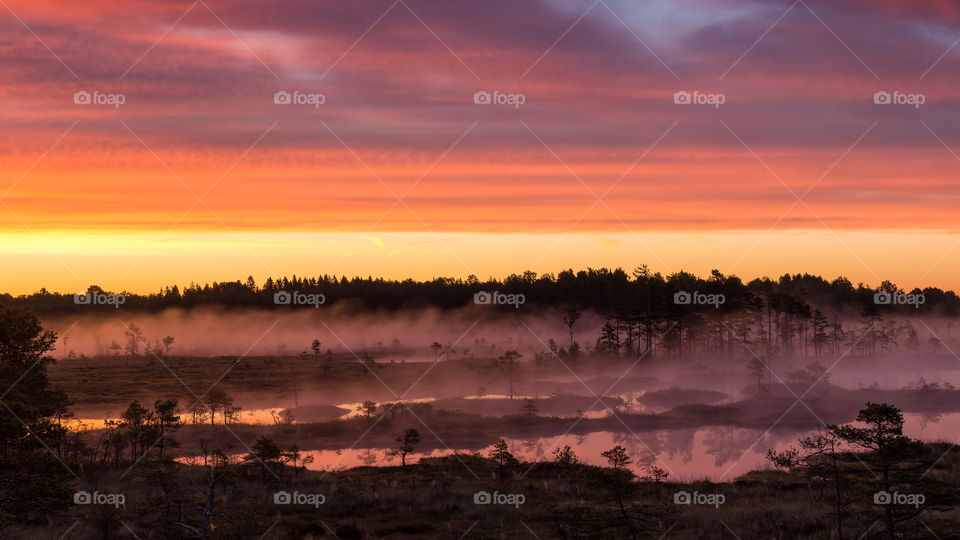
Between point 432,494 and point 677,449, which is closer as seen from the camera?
point 432,494

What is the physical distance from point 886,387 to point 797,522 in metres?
82.6

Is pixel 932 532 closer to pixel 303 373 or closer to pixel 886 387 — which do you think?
pixel 886 387

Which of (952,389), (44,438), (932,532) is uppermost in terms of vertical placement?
(952,389)

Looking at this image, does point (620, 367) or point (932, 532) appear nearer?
point (932, 532)

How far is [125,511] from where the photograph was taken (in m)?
34.7

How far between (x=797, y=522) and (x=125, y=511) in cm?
3424

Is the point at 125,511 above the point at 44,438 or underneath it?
underneath

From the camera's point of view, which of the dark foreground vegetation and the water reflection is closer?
the dark foreground vegetation

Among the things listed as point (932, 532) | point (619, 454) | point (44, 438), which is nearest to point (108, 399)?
point (44, 438)

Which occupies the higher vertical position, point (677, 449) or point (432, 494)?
point (677, 449)

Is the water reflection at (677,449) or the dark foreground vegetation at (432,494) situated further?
the water reflection at (677,449)

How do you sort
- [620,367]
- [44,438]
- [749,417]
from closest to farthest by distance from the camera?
[44,438]
[749,417]
[620,367]

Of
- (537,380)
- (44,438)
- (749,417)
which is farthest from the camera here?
(537,380)

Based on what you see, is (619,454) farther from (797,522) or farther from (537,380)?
(537,380)
